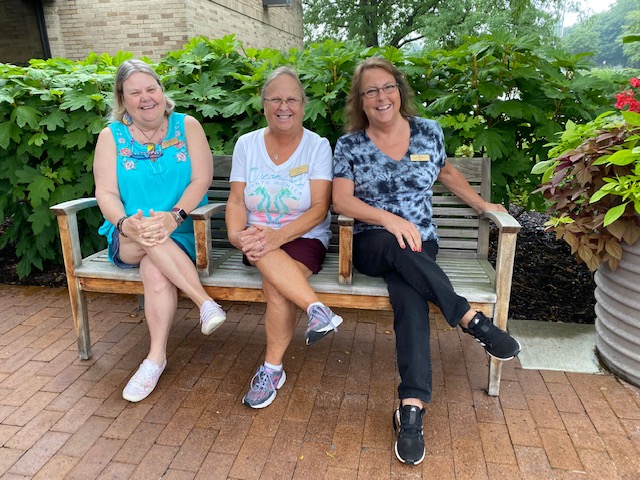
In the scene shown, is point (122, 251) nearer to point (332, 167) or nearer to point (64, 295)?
point (332, 167)

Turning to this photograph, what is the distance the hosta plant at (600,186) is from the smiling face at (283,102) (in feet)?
4.49

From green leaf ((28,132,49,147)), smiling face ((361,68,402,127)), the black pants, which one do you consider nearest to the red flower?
smiling face ((361,68,402,127))

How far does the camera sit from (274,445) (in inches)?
86.4

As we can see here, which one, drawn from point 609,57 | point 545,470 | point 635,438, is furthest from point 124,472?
point 609,57

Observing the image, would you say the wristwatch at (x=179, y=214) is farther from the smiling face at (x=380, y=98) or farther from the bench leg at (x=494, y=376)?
the bench leg at (x=494, y=376)

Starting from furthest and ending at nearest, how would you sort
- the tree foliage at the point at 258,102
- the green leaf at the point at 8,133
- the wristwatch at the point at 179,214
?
the green leaf at the point at 8,133 → the tree foliage at the point at 258,102 → the wristwatch at the point at 179,214

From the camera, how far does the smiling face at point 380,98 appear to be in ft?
8.42

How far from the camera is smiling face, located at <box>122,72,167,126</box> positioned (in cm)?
263

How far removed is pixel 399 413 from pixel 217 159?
1909mm

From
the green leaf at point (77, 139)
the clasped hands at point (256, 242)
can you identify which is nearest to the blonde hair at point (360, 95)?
the clasped hands at point (256, 242)

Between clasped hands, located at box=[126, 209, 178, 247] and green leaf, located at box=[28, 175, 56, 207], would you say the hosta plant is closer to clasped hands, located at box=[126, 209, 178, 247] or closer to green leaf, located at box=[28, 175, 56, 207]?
clasped hands, located at box=[126, 209, 178, 247]

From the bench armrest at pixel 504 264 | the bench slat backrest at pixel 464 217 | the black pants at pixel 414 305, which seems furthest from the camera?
the bench slat backrest at pixel 464 217

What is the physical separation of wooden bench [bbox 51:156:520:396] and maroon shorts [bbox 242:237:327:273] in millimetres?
64

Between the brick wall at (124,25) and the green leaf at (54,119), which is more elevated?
the brick wall at (124,25)
